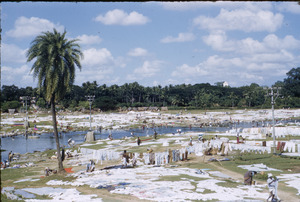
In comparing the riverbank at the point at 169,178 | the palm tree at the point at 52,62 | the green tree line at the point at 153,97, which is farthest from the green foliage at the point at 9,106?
the palm tree at the point at 52,62

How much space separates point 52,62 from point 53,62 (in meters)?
0.51

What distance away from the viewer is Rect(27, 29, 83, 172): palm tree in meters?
28.4

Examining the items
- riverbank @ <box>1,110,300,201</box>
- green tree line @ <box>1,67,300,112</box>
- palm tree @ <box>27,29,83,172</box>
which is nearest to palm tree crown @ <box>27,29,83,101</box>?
palm tree @ <box>27,29,83,172</box>

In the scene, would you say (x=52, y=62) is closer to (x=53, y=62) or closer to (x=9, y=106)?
(x=53, y=62)

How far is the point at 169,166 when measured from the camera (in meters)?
33.6

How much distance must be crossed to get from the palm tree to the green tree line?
127324 mm

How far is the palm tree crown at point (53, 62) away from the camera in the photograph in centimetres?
2842

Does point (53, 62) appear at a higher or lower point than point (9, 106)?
higher

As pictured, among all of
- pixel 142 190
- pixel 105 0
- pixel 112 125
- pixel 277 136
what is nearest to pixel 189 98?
pixel 112 125

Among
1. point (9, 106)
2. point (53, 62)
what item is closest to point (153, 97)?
point (9, 106)

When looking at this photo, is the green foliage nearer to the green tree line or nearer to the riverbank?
the green tree line

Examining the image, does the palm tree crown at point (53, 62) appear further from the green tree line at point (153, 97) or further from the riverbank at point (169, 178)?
the green tree line at point (153, 97)

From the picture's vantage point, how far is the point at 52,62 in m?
28.4

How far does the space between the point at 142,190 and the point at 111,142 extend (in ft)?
101
